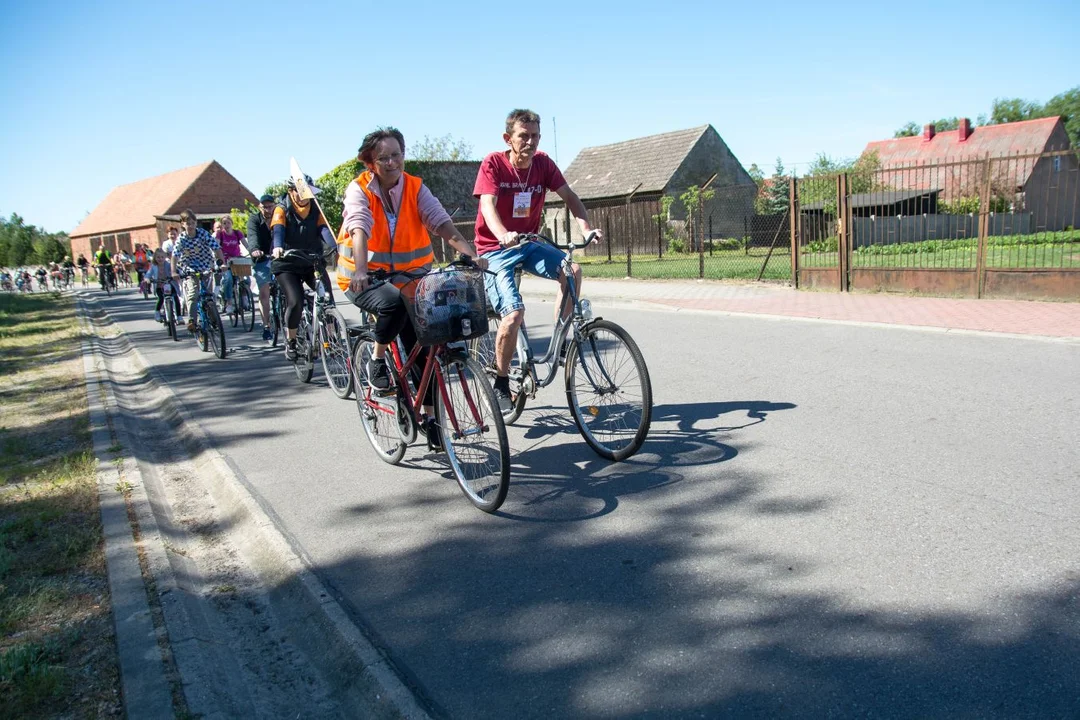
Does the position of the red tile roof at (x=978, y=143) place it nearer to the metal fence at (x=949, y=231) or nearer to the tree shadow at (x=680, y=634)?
the metal fence at (x=949, y=231)

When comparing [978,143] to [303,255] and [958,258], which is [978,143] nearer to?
[958,258]

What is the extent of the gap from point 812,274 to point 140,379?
10.9 metres

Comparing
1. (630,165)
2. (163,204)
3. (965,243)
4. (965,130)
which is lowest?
(965,243)

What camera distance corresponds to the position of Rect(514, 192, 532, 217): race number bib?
17.6 ft

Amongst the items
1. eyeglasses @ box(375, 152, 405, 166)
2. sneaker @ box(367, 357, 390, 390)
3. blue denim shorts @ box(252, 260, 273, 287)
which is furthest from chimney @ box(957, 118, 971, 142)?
sneaker @ box(367, 357, 390, 390)

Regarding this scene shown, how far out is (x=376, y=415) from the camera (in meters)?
5.43

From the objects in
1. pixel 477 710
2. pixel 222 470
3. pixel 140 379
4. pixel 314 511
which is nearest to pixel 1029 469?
pixel 477 710

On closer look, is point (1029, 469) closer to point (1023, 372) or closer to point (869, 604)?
point (869, 604)

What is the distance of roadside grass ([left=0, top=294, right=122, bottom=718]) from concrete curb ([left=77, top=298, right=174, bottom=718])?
0.05m

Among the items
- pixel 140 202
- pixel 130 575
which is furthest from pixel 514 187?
pixel 140 202

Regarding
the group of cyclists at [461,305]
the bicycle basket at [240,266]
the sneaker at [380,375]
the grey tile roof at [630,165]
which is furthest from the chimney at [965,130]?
the sneaker at [380,375]

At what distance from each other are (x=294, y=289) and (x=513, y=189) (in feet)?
11.9

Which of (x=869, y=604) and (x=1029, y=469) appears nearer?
(x=869, y=604)

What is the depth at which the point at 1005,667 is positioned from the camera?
250cm
